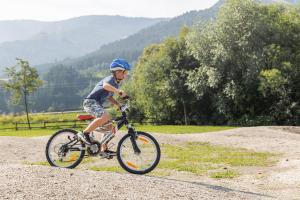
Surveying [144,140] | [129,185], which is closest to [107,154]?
[144,140]

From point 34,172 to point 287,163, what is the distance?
1007 centimetres

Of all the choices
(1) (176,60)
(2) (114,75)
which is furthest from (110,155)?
(1) (176,60)

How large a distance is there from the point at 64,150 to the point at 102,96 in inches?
73.2

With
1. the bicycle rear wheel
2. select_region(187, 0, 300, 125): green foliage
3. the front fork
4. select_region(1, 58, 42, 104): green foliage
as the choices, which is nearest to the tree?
select_region(1, 58, 42, 104): green foliage

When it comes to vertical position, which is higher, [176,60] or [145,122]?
[176,60]

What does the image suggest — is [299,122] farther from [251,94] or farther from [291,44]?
[291,44]

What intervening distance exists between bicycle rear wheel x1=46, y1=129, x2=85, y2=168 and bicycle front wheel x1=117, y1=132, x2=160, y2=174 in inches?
46.5

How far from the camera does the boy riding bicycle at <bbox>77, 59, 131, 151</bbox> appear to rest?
11102 mm

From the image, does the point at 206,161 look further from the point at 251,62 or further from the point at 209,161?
the point at 251,62

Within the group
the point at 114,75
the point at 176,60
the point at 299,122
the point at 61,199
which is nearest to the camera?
the point at 61,199

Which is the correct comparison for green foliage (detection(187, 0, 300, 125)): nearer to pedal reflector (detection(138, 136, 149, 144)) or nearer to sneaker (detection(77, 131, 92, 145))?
pedal reflector (detection(138, 136, 149, 144))

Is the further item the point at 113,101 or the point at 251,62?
the point at 251,62

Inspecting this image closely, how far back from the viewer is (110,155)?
11.5m

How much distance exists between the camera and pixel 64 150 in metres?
11.9
